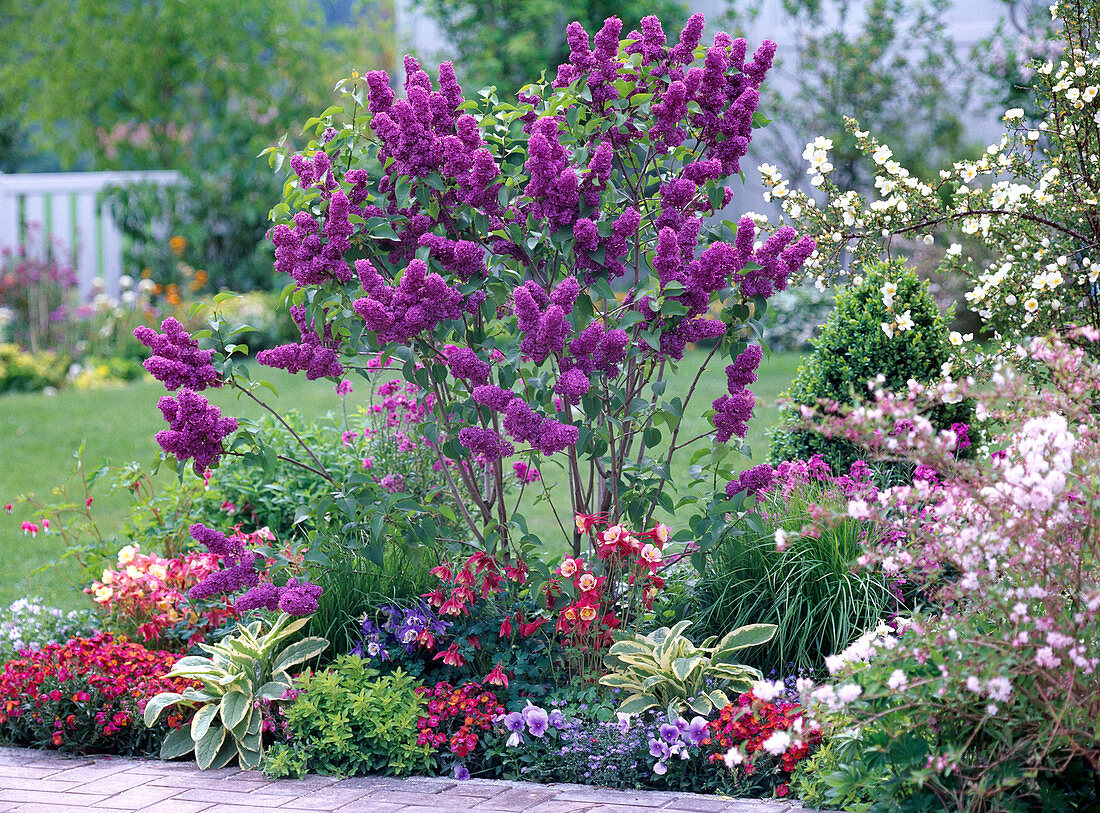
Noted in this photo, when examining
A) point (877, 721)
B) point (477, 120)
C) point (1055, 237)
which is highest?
point (477, 120)

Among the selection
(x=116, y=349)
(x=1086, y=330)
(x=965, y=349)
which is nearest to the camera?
(x=1086, y=330)

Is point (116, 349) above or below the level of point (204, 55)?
below

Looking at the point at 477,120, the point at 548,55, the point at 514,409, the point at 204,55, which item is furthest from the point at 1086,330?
the point at 204,55

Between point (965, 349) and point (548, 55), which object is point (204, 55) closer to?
point (548, 55)

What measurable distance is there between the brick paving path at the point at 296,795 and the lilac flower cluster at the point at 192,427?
93cm

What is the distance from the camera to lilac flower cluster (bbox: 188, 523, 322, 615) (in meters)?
3.36

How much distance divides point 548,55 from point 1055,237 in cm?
875

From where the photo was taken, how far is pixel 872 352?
14.9 ft

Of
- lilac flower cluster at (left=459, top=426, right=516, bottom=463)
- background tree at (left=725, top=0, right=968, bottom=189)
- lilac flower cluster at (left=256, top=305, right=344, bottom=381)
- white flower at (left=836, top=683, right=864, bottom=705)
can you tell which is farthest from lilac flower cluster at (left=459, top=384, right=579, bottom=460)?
background tree at (left=725, top=0, right=968, bottom=189)

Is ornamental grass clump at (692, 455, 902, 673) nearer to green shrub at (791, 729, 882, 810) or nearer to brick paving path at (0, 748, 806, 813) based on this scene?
green shrub at (791, 729, 882, 810)

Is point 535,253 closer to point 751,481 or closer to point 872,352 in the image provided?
point 751,481

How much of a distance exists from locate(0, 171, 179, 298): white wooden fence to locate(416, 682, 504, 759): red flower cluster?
9601 mm

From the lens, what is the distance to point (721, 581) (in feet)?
12.1

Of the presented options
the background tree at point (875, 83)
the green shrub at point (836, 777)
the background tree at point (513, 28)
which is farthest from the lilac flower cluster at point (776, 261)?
the background tree at point (513, 28)
